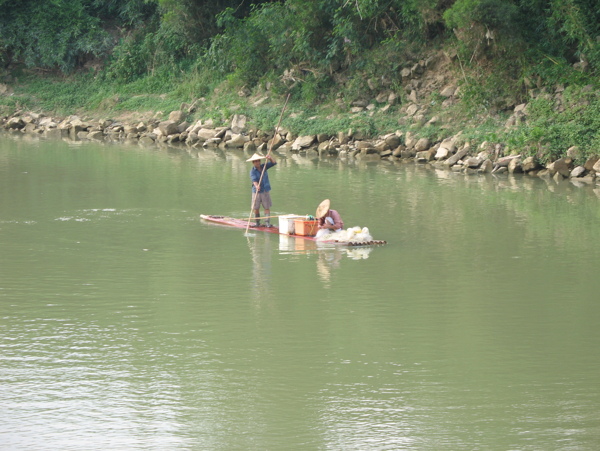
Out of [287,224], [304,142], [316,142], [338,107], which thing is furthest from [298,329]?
[338,107]

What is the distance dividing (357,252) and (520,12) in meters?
14.0

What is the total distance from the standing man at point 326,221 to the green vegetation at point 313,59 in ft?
30.9

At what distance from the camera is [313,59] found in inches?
1179

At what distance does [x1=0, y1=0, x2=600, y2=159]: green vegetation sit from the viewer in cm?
2330

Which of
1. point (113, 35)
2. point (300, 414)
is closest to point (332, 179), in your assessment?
point (300, 414)

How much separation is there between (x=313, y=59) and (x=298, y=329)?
857 inches

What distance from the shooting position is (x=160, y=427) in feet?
21.9

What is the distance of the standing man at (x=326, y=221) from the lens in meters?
13.4

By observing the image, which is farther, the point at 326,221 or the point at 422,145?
the point at 422,145

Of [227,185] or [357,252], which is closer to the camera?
[357,252]

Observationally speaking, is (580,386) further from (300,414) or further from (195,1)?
(195,1)

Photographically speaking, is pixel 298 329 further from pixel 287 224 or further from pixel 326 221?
pixel 287 224

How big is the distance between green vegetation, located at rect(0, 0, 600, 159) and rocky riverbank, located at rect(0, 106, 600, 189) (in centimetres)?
42

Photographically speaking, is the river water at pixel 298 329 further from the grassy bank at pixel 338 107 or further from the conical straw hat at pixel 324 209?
the grassy bank at pixel 338 107
